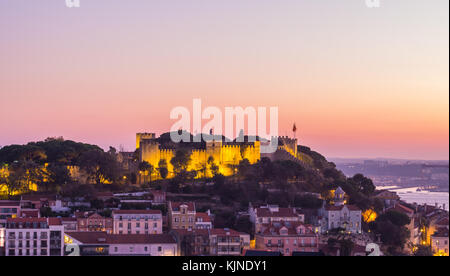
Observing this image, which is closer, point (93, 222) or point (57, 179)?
point (93, 222)

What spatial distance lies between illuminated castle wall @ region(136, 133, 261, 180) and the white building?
8.91 meters

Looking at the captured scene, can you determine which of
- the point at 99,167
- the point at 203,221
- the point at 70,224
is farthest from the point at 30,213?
the point at 99,167

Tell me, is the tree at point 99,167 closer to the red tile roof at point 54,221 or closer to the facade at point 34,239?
the red tile roof at point 54,221

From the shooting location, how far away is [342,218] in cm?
2608

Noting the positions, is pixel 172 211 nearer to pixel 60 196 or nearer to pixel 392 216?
pixel 60 196

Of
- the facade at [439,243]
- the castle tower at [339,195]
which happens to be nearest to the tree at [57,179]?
the castle tower at [339,195]

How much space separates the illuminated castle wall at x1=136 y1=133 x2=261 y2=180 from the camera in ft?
111

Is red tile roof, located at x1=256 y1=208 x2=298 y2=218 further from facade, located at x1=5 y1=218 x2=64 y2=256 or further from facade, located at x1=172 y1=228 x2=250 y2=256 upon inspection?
facade, located at x1=5 y1=218 x2=64 y2=256

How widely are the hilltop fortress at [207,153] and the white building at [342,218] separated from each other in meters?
8.81

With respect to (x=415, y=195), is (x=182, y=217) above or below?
below

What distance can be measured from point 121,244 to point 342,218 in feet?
31.4

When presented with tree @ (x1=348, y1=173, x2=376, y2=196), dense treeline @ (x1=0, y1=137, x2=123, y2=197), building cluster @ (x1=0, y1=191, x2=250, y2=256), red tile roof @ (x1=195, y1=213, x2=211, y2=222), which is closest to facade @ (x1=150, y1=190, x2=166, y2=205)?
building cluster @ (x1=0, y1=191, x2=250, y2=256)

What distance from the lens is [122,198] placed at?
27.2 meters

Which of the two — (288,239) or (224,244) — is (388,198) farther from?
(224,244)
